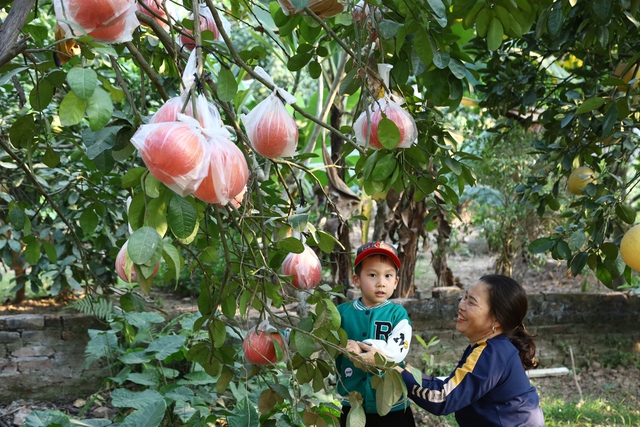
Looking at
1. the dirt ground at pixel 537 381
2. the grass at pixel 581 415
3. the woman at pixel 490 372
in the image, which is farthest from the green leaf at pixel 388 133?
the grass at pixel 581 415

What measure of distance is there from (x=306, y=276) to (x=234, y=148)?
0.90 m

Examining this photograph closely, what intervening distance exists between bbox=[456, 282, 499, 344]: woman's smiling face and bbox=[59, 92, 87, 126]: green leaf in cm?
146

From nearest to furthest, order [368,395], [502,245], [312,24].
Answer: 1. [312,24]
2. [368,395]
3. [502,245]

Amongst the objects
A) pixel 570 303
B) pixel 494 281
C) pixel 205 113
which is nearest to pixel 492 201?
pixel 570 303

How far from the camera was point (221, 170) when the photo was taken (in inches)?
33.2

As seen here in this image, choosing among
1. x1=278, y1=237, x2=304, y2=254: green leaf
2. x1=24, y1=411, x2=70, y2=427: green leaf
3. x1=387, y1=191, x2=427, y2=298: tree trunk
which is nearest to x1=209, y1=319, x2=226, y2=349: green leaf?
x1=278, y1=237, x2=304, y2=254: green leaf

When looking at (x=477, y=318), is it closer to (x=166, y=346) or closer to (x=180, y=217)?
(x=180, y=217)

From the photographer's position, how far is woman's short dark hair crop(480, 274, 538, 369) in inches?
77.7

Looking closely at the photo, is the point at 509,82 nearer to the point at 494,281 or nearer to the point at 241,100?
the point at 494,281

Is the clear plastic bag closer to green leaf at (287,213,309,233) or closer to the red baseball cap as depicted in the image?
green leaf at (287,213,309,233)

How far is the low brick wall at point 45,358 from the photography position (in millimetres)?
3617

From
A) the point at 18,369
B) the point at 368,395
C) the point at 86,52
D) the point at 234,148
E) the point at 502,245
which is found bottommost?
the point at 18,369

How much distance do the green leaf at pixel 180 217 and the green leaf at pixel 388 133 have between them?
494 mm

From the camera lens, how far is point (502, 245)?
209 inches
